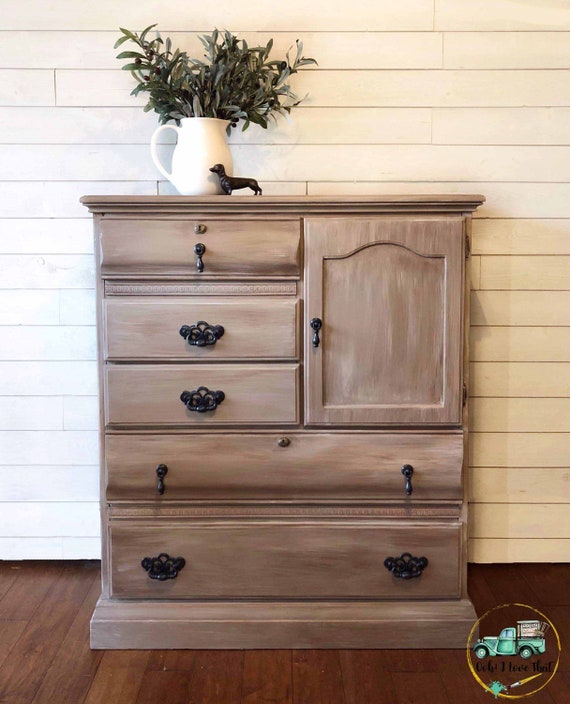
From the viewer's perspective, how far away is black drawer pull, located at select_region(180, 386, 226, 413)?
192 cm

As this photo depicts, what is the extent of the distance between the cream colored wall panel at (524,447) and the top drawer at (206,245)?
97cm

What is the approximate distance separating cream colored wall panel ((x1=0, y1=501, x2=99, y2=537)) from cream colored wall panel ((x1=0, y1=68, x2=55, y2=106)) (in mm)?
1323

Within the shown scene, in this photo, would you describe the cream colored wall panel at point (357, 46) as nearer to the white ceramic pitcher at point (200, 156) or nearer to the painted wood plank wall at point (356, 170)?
the painted wood plank wall at point (356, 170)

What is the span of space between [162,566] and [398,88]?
1.61m

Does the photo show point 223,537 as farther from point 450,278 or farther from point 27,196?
point 27,196

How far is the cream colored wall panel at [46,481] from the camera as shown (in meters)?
2.47

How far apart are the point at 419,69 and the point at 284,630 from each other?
1.73 meters

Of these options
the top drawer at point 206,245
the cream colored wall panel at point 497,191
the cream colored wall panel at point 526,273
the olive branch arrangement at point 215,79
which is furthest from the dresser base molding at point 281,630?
the olive branch arrangement at point 215,79

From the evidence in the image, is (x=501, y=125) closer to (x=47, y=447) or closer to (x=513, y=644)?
(x=513, y=644)

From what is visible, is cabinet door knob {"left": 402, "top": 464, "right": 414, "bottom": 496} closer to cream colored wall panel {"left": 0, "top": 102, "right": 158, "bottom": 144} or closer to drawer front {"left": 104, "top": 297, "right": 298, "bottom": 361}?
drawer front {"left": 104, "top": 297, "right": 298, "bottom": 361}

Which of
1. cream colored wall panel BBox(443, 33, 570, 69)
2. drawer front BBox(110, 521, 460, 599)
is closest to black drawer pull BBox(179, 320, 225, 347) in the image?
drawer front BBox(110, 521, 460, 599)

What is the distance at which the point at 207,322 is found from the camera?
1918 mm

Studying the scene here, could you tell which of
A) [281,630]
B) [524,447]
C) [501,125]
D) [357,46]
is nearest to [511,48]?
[501,125]

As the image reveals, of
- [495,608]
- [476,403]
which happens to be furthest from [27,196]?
[495,608]
